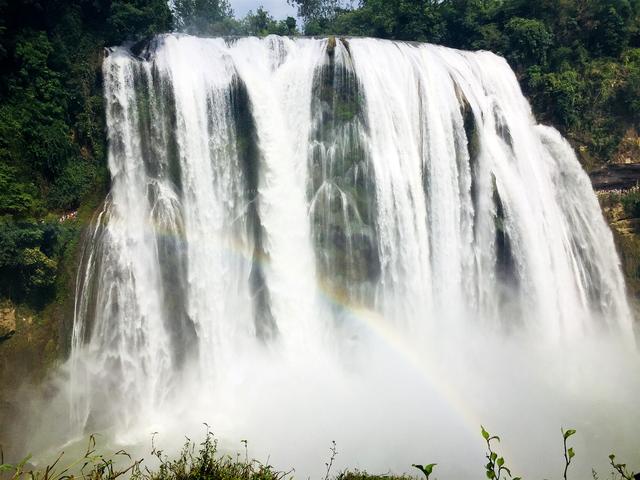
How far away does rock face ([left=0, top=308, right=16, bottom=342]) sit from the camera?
13.1m

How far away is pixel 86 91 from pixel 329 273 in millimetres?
9522

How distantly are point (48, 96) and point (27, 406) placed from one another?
8.91 meters

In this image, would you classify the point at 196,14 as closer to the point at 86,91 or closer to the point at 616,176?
the point at 86,91

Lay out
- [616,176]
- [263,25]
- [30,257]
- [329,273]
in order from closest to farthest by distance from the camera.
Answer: [30,257]
[329,273]
[616,176]
[263,25]

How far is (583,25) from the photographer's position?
84.9 ft

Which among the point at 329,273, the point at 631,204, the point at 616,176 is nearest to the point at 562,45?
the point at 616,176

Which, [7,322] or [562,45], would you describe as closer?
[7,322]

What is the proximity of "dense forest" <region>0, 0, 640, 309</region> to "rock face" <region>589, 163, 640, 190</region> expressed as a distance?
50cm

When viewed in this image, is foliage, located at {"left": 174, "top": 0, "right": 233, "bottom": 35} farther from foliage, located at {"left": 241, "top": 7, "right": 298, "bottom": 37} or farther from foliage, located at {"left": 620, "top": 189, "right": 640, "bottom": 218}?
foliage, located at {"left": 620, "top": 189, "right": 640, "bottom": 218}

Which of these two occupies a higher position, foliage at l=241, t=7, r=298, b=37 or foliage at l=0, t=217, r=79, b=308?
foliage at l=241, t=7, r=298, b=37

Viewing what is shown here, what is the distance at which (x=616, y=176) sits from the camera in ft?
72.8

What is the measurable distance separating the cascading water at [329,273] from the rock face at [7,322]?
157 centimetres

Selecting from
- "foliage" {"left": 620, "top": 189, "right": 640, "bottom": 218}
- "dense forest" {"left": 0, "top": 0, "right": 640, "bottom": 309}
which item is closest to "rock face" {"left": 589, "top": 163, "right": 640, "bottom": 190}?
"dense forest" {"left": 0, "top": 0, "right": 640, "bottom": 309}

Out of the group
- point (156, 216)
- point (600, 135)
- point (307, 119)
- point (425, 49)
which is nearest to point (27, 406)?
point (156, 216)
